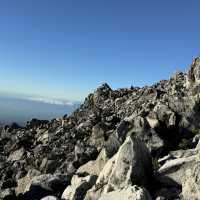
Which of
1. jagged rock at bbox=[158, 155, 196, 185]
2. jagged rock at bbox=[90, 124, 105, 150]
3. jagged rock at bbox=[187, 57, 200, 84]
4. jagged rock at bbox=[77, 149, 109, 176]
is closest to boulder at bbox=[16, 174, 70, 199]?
jagged rock at bbox=[77, 149, 109, 176]

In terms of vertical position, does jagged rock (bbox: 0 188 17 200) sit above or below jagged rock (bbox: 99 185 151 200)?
below

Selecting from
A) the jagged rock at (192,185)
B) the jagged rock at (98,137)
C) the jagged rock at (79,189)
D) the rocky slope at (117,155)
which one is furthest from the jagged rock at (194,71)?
the jagged rock at (192,185)

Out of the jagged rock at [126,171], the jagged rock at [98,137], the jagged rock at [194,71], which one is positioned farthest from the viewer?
the jagged rock at [194,71]

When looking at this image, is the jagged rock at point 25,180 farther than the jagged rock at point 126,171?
Yes

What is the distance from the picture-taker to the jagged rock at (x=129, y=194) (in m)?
26.2

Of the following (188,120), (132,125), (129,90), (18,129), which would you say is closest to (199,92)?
(188,120)

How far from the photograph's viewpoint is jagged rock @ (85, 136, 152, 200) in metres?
30.6

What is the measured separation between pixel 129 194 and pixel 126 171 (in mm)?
4245

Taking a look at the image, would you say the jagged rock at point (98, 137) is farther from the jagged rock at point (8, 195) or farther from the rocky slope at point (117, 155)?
the jagged rock at point (8, 195)

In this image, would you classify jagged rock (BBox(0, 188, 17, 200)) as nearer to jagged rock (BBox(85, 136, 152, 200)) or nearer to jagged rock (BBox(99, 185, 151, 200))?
jagged rock (BBox(85, 136, 152, 200))

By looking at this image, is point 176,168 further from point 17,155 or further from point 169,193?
point 17,155

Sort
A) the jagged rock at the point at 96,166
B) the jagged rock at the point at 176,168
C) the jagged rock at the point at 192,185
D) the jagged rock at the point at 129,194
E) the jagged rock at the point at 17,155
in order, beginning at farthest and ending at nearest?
the jagged rock at the point at 17,155, the jagged rock at the point at 96,166, the jagged rock at the point at 176,168, the jagged rock at the point at 129,194, the jagged rock at the point at 192,185

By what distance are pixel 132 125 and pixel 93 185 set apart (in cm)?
1215

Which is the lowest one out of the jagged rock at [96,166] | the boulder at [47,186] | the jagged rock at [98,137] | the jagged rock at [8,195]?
the jagged rock at [8,195]
